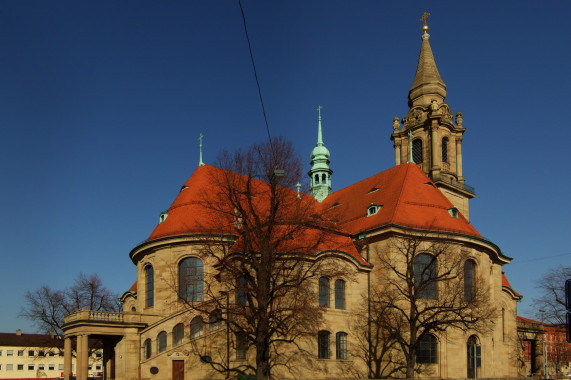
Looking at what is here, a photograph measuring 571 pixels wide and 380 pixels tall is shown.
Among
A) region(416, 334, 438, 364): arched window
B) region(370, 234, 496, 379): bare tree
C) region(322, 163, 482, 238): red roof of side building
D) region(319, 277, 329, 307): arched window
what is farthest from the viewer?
region(322, 163, 482, 238): red roof of side building

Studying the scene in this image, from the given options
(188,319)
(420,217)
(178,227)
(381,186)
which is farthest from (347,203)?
(188,319)

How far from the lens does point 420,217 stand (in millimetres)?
40750

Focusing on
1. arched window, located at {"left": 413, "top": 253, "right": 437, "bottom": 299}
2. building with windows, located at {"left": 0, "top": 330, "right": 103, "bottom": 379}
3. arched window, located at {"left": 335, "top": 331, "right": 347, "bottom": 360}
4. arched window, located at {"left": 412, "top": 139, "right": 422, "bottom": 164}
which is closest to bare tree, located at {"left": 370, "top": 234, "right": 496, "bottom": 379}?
arched window, located at {"left": 413, "top": 253, "right": 437, "bottom": 299}

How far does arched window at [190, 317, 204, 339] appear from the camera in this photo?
3578 cm

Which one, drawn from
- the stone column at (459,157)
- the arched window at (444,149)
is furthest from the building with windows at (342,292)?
the stone column at (459,157)

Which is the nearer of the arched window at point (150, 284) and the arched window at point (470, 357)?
the arched window at point (470, 357)

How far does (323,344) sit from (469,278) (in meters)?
11.6

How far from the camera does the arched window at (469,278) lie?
132 ft

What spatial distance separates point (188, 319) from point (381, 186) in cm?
1788

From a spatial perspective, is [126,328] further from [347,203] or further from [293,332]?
[347,203]

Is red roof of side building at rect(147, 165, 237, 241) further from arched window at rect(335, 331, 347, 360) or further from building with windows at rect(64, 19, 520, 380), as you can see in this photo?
arched window at rect(335, 331, 347, 360)

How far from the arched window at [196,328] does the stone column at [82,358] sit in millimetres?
6574

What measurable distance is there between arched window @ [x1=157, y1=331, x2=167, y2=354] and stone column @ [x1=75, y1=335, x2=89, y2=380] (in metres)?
4.30

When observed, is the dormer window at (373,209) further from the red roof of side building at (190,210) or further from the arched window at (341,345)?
the red roof of side building at (190,210)
